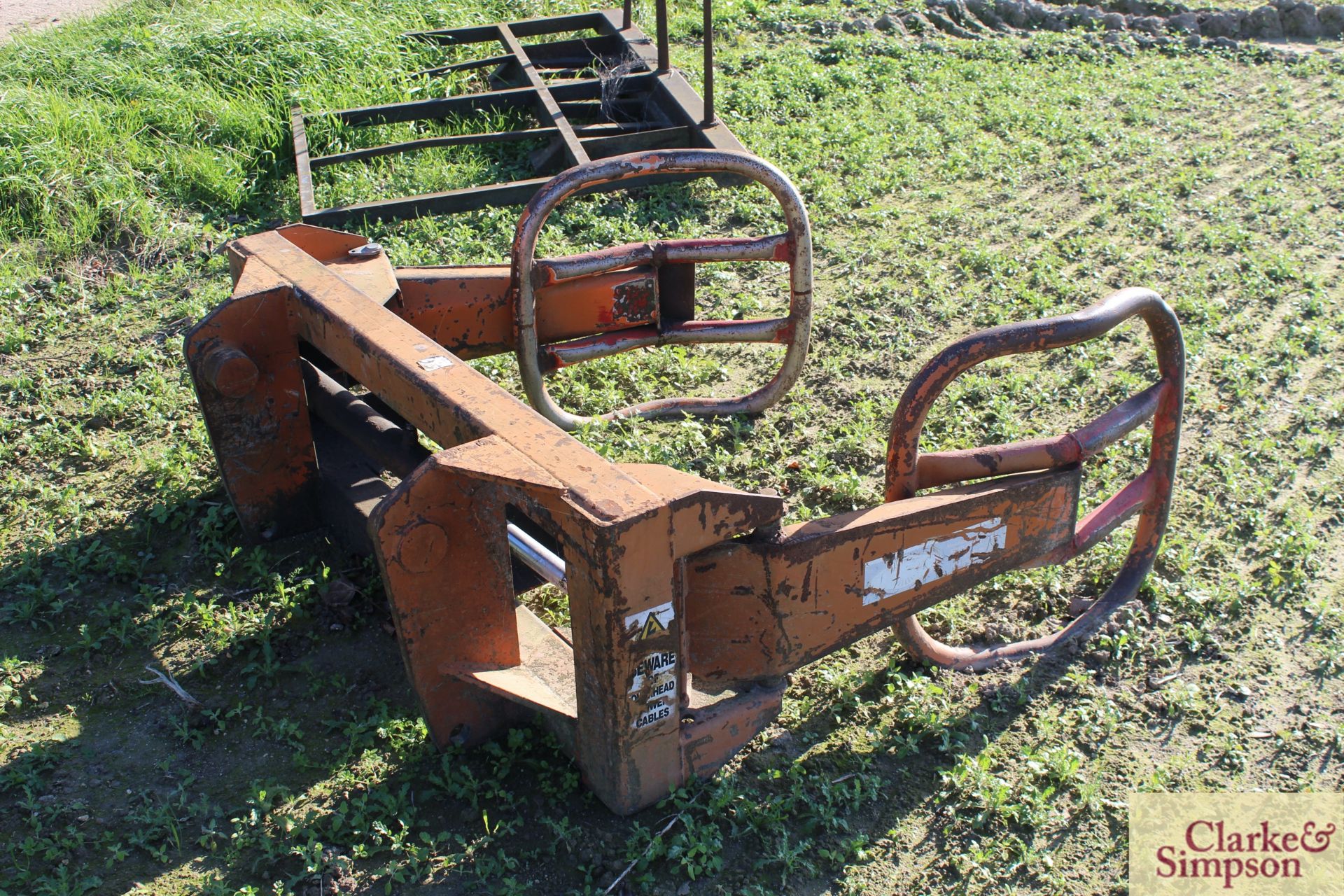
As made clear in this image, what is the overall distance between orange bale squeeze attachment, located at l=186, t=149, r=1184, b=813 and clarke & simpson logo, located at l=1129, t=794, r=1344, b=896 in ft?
2.04

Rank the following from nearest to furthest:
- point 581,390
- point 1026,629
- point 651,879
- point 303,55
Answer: point 651,879 < point 1026,629 < point 581,390 < point 303,55

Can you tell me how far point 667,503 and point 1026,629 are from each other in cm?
167

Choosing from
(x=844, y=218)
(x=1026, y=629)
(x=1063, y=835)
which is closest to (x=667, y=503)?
(x=1063, y=835)

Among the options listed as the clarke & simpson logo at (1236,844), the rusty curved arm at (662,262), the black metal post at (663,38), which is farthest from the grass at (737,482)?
the black metal post at (663,38)

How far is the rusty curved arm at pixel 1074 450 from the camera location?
280cm

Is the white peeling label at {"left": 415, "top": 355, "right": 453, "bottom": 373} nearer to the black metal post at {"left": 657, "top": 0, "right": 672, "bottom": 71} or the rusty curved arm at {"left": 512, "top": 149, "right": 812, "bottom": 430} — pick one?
the rusty curved arm at {"left": 512, "top": 149, "right": 812, "bottom": 430}

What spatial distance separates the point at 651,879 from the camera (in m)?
2.60

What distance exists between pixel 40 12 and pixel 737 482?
7.85m

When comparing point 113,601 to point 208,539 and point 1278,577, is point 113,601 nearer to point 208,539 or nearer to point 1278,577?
point 208,539

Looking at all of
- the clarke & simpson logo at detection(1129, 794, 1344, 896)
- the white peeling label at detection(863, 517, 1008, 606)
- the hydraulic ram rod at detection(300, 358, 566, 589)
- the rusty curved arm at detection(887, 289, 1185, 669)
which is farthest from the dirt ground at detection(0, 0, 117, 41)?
the clarke & simpson logo at detection(1129, 794, 1344, 896)

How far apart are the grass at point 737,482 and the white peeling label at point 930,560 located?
0.48 meters

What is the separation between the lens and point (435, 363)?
2.93m

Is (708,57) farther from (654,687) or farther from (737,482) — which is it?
(654,687)

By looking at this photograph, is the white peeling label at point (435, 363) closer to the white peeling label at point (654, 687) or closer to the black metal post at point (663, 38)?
the white peeling label at point (654, 687)
